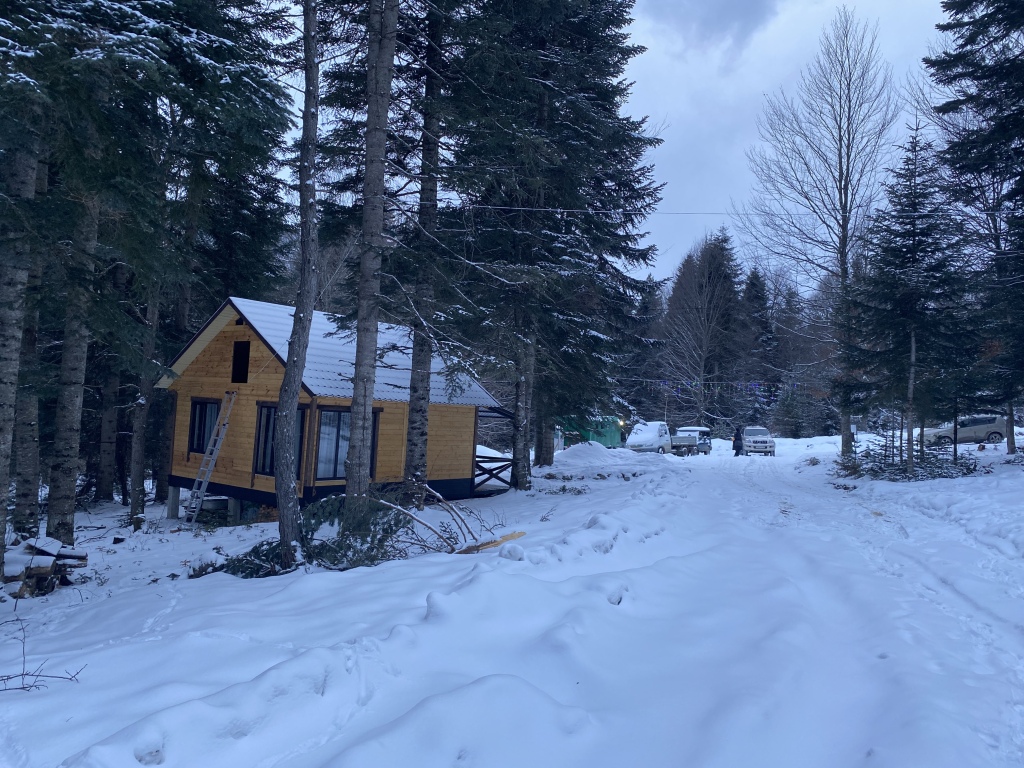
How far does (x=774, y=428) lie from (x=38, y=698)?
49.7m

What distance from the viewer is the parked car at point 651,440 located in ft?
109

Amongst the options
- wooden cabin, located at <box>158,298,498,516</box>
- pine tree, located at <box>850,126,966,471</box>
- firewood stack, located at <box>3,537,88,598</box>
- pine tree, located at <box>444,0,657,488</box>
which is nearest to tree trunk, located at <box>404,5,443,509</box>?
pine tree, located at <box>444,0,657,488</box>

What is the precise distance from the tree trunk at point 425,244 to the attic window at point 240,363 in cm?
610

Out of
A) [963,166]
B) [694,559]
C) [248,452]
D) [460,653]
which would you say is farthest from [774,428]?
[460,653]

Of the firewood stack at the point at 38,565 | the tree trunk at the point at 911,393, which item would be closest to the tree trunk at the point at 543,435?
the tree trunk at the point at 911,393

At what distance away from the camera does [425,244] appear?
12102 mm

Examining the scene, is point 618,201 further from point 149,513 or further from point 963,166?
point 149,513

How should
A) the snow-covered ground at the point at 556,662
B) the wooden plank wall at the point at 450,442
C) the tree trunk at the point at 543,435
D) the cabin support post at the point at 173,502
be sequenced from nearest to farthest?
1. the snow-covered ground at the point at 556,662
2. the wooden plank wall at the point at 450,442
3. the cabin support post at the point at 173,502
4. the tree trunk at the point at 543,435

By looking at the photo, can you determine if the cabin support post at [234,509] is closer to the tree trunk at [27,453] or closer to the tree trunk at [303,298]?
the tree trunk at [27,453]

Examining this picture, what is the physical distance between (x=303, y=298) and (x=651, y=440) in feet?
91.4

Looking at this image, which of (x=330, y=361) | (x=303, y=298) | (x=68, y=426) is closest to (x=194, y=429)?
(x=330, y=361)

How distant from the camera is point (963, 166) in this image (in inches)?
664

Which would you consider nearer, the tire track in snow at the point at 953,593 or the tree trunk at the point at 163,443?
the tire track in snow at the point at 953,593

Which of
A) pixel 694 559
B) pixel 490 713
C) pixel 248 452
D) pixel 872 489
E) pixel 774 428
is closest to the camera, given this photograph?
pixel 490 713
